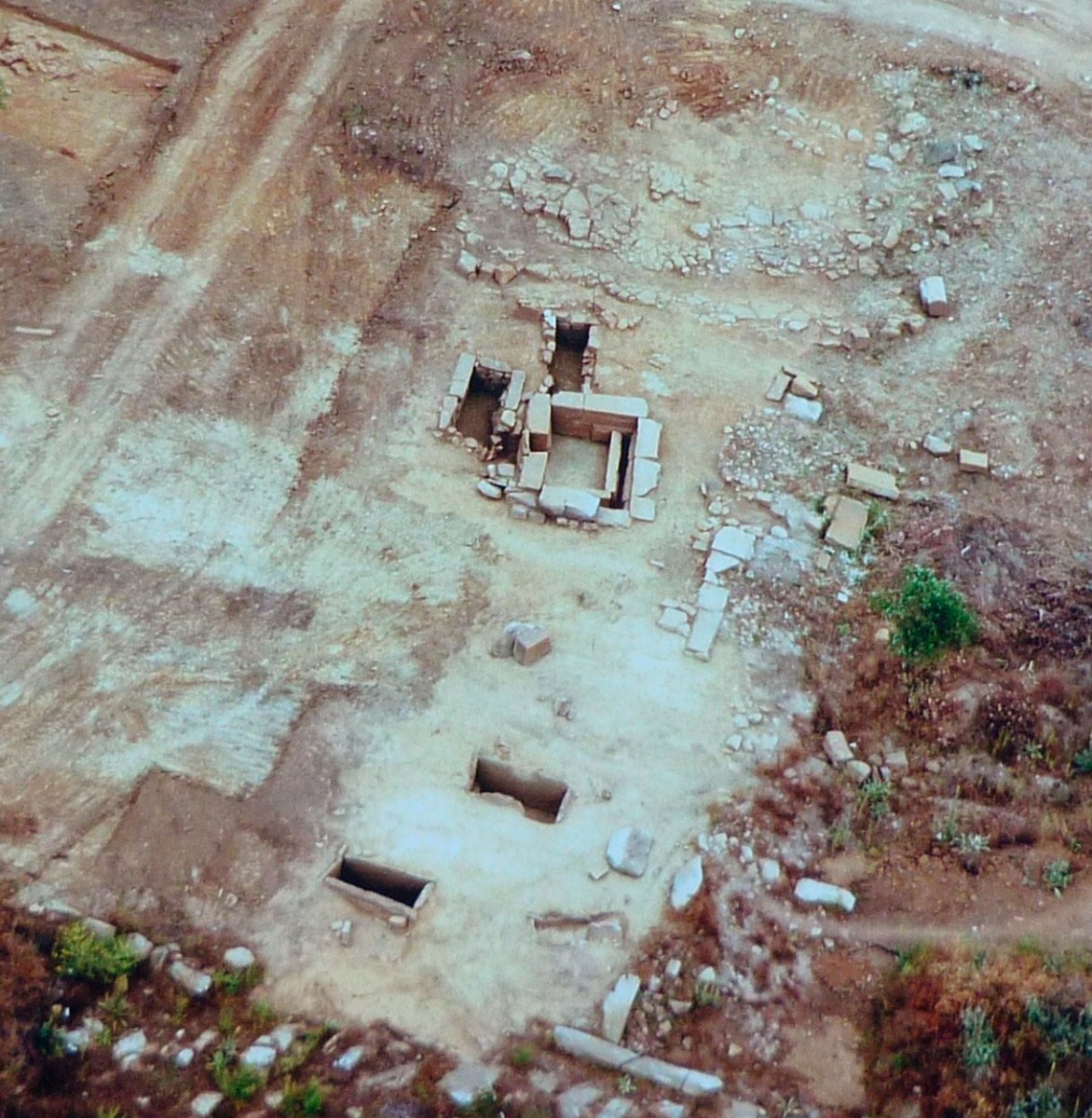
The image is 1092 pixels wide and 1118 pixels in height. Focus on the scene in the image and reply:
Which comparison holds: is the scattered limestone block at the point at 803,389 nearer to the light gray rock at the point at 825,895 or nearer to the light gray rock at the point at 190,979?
the light gray rock at the point at 825,895

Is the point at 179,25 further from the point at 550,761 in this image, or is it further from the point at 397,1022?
the point at 397,1022

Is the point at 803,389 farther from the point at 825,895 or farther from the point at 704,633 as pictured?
the point at 825,895

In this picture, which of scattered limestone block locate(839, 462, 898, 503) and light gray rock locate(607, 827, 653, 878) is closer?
light gray rock locate(607, 827, 653, 878)

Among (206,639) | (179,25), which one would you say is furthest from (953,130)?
(206,639)

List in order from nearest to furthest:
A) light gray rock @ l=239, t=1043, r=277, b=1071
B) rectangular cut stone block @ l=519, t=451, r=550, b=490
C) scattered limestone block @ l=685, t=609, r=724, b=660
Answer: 1. light gray rock @ l=239, t=1043, r=277, b=1071
2. scattered limestone block @ l=685, t=609, r=724, b=660
3. rectangular cut stone block @ l=519, t=451, r=550, b=490

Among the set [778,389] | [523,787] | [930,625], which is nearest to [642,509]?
[778,389]

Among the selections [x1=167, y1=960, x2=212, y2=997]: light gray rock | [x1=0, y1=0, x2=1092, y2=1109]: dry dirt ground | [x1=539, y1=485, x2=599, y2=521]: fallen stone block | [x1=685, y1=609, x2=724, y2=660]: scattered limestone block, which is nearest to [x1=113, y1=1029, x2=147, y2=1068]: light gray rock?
[x1=167, y1=960, x2=212, y2=997]: light gray rock

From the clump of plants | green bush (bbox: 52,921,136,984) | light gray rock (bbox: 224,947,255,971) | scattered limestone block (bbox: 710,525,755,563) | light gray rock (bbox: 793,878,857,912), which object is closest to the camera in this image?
the clump of plants

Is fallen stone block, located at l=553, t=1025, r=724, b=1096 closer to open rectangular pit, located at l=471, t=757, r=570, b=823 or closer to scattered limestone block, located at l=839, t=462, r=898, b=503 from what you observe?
open rectangular pit, located at l=471, t=757, r=570, b=823
